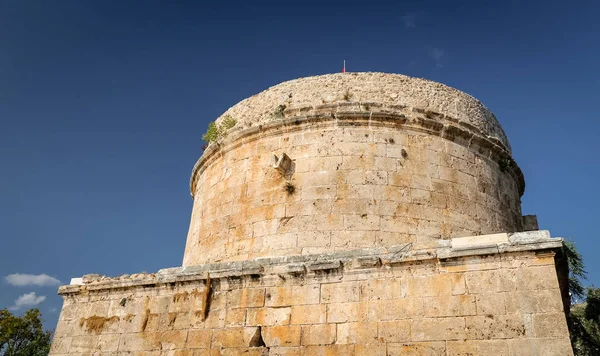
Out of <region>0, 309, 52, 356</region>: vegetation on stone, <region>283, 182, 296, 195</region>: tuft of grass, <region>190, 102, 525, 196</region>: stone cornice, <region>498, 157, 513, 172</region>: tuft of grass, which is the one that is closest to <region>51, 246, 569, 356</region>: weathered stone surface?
<region>283, 182, 296, 195</region>: tuft of grass

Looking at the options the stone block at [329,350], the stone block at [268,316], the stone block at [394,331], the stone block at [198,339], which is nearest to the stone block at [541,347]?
the stone block at [394,331]

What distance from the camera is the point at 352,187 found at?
7.87 metres

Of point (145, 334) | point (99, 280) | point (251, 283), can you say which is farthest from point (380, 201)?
point (99, 280)

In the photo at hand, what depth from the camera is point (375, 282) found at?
19.6ft

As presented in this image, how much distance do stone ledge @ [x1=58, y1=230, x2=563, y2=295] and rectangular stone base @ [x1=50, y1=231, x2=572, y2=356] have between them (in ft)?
0.05

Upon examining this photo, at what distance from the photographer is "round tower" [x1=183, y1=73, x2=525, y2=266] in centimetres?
766

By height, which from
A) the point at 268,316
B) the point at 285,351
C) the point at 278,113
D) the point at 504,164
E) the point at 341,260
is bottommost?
the point at 285,351

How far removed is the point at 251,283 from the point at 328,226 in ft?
5.37

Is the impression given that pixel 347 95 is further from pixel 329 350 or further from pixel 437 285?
pixel 329 350

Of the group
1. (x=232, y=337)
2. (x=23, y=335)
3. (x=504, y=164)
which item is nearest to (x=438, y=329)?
(x=232, y=337)

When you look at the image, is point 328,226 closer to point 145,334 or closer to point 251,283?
point 251,283

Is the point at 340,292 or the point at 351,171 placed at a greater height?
the point at 351,171

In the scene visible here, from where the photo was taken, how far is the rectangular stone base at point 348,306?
17.4ft

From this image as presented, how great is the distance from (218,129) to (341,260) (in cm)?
461
